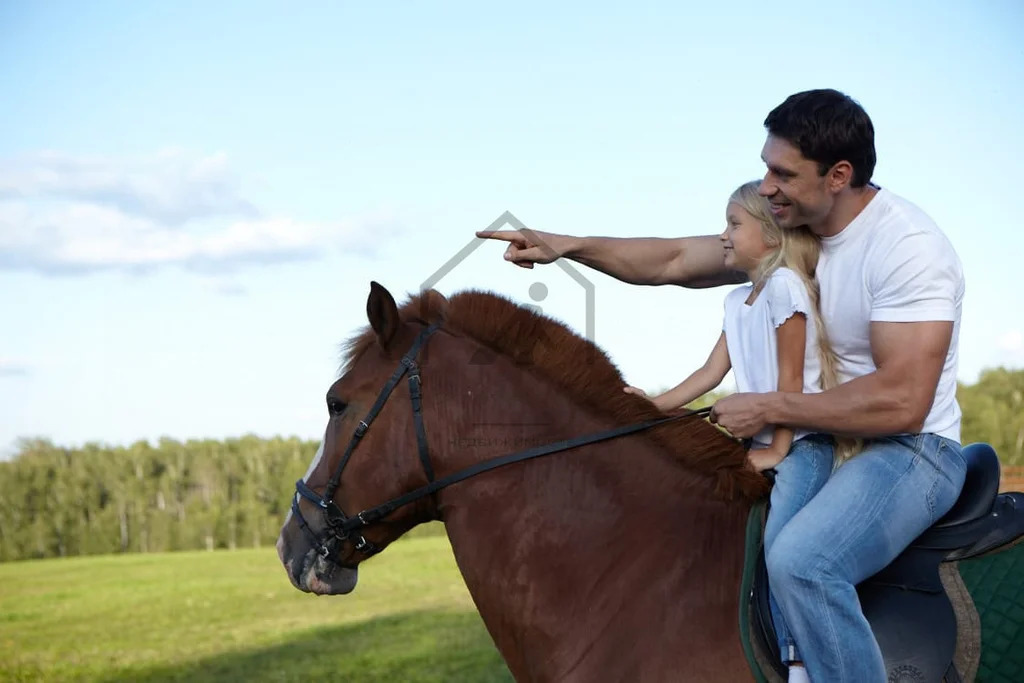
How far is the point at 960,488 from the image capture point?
3.27m

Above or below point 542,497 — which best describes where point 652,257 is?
above

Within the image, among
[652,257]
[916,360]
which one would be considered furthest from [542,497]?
[652,257]

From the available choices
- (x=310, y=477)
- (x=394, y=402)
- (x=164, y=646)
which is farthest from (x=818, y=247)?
(x=164, y=646)

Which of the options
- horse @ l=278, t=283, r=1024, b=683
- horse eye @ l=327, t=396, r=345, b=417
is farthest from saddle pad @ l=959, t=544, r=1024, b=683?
horse eye @ l=327, t=396, r=345, b=417

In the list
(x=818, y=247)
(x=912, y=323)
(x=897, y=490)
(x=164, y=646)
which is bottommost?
(x=164, y=646)

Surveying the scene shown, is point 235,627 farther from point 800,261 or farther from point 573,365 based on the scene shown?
point 800,261

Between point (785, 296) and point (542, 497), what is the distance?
46.4 inches

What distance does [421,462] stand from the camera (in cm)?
372

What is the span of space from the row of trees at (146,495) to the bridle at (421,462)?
35.2 metres

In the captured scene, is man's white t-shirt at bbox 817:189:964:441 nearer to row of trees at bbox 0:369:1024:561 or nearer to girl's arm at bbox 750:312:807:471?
girl's arm at bbox 750:312:807:471

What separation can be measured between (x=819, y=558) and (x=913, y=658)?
1.65ft

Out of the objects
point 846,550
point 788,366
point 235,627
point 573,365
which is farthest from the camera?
point 235,627

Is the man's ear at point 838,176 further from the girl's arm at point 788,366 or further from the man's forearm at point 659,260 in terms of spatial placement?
the man's forearm at point 659,260

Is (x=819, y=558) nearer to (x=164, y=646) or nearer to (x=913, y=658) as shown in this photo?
(x=913, y=658)
